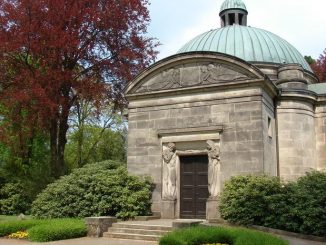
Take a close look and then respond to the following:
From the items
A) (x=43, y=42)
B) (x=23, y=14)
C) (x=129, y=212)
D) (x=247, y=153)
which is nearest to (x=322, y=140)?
(x=247, y=153)

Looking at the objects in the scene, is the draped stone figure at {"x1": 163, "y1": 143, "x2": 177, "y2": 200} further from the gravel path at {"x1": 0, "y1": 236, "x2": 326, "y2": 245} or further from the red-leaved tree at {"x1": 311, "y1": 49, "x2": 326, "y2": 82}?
the red-leaved tree at {"x1": 311, "y1": 49, "x2": 326, "y2": 82}

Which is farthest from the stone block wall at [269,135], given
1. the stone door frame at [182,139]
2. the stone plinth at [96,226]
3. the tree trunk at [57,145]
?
the tree trunk at [57,145]

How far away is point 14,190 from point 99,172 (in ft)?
29.7

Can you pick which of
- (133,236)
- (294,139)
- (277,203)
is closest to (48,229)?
(133,236)

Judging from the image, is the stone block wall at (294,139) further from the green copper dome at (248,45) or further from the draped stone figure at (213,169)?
the green copper dome at (248,45)

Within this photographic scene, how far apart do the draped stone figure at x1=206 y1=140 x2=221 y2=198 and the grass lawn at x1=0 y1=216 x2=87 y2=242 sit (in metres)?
5.07

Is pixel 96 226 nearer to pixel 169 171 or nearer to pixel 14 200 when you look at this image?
pixel 169 171

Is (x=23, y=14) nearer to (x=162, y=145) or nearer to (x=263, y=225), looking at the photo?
(x=162, y=145)

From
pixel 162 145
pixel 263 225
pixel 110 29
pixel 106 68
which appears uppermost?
pixel 110 29

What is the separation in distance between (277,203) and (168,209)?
→ 479 cm

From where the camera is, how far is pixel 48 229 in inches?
532

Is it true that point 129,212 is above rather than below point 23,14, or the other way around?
below

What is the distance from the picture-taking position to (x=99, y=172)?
17672 mm

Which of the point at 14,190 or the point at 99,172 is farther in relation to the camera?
the point at 14,190
